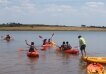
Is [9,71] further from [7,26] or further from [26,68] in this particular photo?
[7,26]

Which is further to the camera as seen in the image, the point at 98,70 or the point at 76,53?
the point at 76,53

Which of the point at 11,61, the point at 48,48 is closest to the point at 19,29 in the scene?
the point at 48,48

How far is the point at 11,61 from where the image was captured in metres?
25.6

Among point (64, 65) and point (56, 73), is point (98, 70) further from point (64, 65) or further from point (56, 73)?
point (64, 65)

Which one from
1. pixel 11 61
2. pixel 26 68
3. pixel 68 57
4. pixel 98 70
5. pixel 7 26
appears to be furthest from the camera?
pixel 7 26

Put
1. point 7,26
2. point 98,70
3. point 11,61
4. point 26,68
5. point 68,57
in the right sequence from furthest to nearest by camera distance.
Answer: point 7,26, point 68,57, point 11,61, point 26,68, point 98,70

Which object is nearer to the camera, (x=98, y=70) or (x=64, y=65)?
(x=98, y=70)

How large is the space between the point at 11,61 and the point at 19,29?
126794 mm

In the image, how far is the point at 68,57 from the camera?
2845 centimetres

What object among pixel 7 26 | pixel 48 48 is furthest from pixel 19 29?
pixel 48 48

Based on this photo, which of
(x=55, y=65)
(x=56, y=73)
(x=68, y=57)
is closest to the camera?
(x=56, y=73)

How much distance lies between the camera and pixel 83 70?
68.8ft

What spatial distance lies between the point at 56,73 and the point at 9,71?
2954 millimetres

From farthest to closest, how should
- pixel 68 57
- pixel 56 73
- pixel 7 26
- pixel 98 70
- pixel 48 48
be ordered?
1. pixel 7 26
2. pixel 48 48
3. pixel 68 57
4. pixel 56 73
5. pixel 98 70
